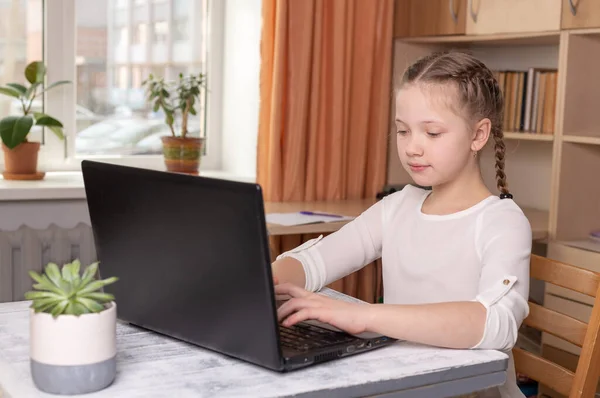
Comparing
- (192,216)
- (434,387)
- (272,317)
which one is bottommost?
(434,387)

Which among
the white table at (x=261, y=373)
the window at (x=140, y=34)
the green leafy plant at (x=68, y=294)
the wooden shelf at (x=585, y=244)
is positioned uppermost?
the window at (x=140, y=34)

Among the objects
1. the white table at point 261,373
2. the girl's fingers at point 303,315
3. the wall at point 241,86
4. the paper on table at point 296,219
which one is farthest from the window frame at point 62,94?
the girl's fingers at point 303,315

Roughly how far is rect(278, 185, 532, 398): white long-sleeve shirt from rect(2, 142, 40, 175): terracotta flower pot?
1.58 metres

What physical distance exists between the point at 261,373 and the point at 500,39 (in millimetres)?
2002

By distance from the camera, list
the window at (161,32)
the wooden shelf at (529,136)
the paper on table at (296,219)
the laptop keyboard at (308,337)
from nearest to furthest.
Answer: the laptop keyboard at (308,337) → the paper on table at (296,219) → the wooden shelf at (529,136) → the window at (161,32)

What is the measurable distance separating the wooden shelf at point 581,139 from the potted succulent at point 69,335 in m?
1.83

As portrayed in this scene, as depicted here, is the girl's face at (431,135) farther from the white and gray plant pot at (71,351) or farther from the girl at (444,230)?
the white and gray plant pot at (71,351)

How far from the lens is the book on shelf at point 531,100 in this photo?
274 cm

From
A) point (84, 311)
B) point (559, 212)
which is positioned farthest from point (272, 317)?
point (559, 212)

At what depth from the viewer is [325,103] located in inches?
117

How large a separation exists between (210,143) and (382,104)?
69 cm

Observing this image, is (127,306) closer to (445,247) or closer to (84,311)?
(84,311)

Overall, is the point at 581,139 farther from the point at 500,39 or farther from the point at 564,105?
the point at 500,39

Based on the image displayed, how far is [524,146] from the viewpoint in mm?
3123
